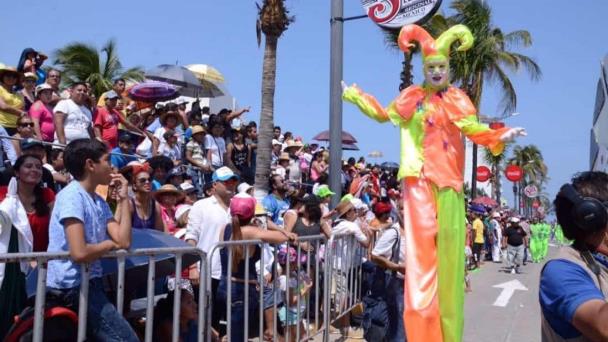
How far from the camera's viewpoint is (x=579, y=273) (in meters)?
2.39

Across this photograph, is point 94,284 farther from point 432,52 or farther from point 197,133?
point 197,133

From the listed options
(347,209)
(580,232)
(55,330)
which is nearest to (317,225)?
(347,209)

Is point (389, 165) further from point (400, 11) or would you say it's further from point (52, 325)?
point (52, 325)

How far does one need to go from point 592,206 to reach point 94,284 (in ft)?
8.21

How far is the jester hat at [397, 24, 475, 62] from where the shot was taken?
6.12m


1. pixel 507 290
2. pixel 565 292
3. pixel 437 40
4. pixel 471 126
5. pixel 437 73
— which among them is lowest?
pixel 507 290

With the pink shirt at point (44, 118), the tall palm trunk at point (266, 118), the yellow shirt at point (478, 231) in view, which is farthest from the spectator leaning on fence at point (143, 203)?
the yellow shirt at point (478, 231)

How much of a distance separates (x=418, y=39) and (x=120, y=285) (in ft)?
12.9

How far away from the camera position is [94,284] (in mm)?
3486

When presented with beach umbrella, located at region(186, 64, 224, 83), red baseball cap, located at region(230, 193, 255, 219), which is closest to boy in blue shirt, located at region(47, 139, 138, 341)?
red baseball cap, located at region(230, 193, 255, 219)

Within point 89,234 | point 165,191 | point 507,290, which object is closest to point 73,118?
point 165,191

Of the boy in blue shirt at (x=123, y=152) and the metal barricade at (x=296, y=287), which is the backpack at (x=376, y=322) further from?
the boy in blue shirt at (x=123, y=152)

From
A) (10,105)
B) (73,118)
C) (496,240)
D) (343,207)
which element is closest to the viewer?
(10,105)

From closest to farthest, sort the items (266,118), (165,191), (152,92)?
1. (165,191)
2. (152,92)
3. (266,118)
